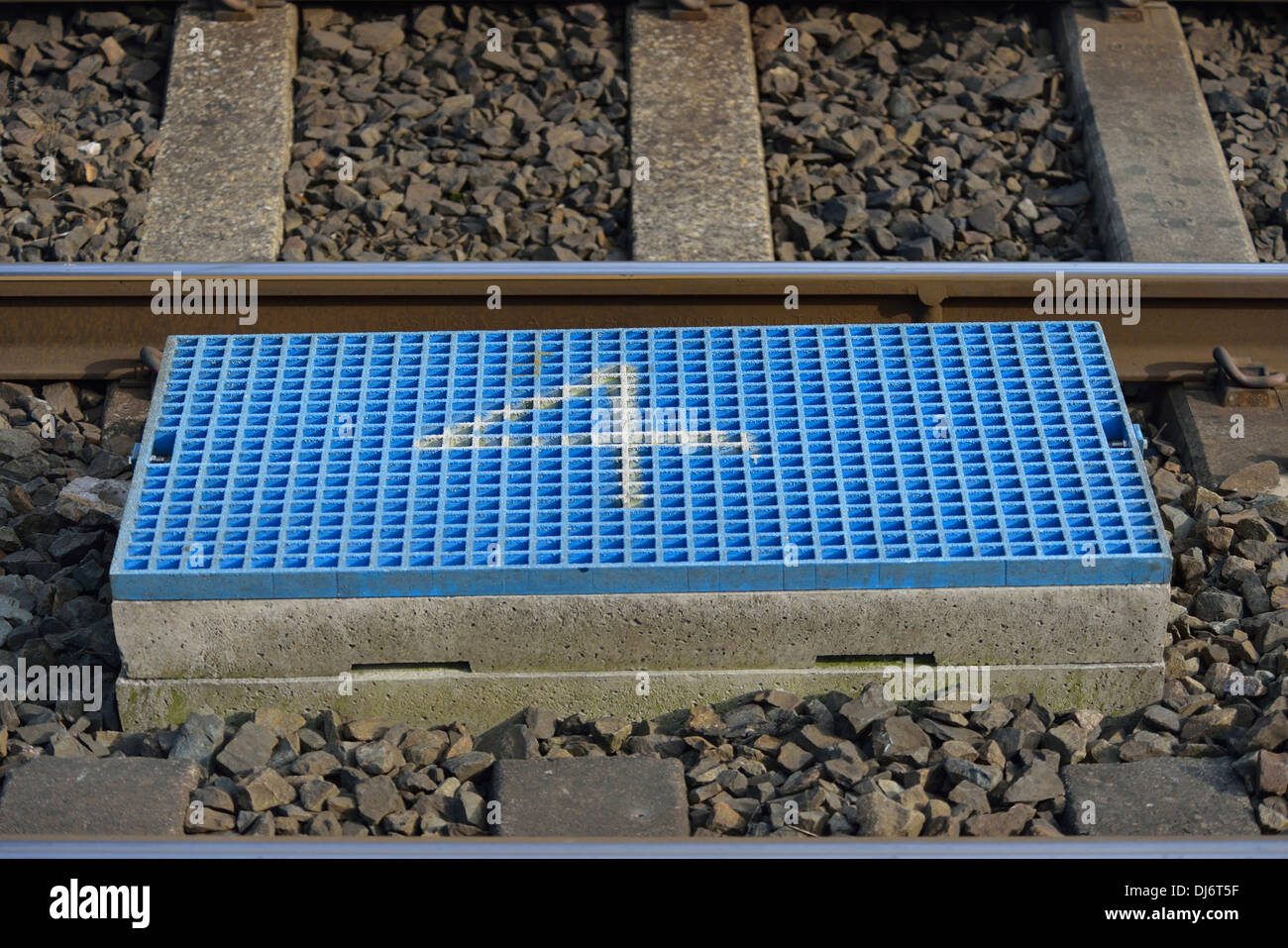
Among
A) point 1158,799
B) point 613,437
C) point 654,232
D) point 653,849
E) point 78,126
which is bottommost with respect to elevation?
point 78,126

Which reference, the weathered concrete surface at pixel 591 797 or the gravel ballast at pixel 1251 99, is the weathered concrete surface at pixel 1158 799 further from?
the gravel ballast at pixel 1251 99

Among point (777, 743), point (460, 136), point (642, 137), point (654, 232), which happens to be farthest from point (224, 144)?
point (777, 743)

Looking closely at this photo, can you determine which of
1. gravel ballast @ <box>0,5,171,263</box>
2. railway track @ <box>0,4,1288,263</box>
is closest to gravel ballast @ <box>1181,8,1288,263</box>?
railway track @ <box>0,4,1288,263</box>

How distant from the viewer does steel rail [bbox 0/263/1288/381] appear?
686 centimetres

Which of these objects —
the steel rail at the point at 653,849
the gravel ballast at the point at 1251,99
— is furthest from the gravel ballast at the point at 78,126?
the gravel ballast at the point at 1251,99

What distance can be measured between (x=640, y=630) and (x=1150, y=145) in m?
4.40

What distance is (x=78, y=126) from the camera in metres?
8.55

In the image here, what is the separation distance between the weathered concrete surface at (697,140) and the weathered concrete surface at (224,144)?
1638 millimetres

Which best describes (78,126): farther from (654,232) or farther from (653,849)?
(653,849)

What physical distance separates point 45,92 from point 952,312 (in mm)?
4630

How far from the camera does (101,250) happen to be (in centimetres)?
785

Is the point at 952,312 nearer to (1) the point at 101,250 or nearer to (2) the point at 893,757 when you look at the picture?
(2) the point at 893,757

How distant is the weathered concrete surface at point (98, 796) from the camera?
189 inches

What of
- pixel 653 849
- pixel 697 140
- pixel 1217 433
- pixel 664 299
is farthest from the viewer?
pixel 697 140
